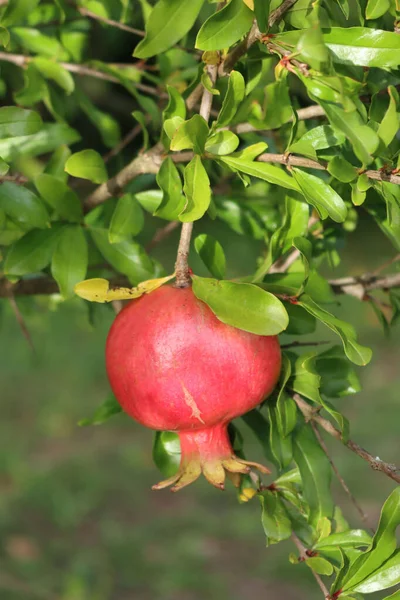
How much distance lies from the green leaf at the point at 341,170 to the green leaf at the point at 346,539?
16.2 inches

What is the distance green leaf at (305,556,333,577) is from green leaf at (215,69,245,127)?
19.4 inches

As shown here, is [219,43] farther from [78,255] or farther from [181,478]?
[181,478]

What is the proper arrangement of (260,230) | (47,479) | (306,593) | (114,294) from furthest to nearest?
(47,479) → (306,593) → (260,230) → (114,294)

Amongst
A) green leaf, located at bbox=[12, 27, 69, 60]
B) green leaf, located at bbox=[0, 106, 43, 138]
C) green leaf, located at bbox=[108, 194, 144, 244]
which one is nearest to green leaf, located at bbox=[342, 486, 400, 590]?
green leaf, located at bbox=[108, 194, 144, 244]

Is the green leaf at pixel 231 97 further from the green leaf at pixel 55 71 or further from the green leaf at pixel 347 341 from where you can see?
the green leaf at pixel 55 71

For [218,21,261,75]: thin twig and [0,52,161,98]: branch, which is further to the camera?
[0,52,161,98]: branch

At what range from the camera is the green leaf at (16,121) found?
927 mm

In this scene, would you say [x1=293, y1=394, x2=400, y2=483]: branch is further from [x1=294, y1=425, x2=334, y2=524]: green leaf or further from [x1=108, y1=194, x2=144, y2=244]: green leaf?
[x1=108, y1=194, x2=144, y2=244]: green leaf

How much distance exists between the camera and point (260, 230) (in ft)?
3.80

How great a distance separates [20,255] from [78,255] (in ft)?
0.24

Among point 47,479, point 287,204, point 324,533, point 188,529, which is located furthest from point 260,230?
point 47,479

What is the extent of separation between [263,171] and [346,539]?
0.44 meters

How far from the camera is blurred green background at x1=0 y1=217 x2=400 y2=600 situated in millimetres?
2936

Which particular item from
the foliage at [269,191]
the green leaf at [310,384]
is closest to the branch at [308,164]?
the foliage at [269,191]
